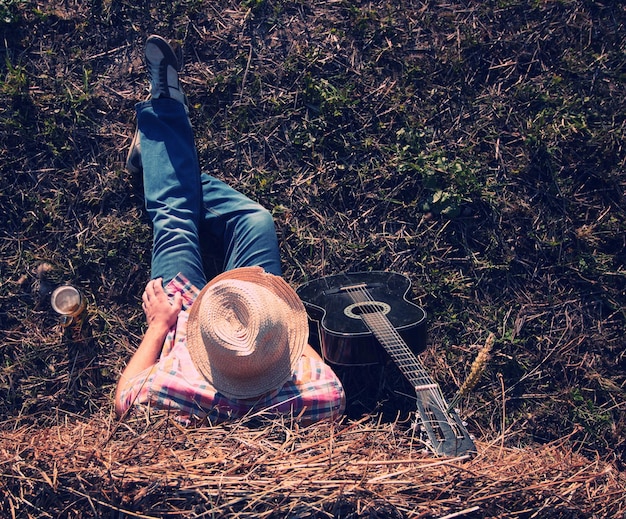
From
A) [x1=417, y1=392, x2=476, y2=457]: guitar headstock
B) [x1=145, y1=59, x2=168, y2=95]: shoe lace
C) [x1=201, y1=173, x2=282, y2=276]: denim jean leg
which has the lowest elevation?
[x1=417, y1=392, x2=476, y2=457]: guitar headstock

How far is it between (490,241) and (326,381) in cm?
193

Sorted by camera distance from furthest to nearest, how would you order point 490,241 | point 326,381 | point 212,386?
point 490,241, point 326,381, point 212,386

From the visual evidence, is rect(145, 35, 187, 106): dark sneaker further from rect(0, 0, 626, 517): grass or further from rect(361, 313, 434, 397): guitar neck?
rect(361, 313, 434, 397): guitar neck

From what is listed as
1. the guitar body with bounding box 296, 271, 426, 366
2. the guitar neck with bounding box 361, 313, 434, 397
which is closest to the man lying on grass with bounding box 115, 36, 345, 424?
the guitar body with bounding box 296, 271, 426, 366

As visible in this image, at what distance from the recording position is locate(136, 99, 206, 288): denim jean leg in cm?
396

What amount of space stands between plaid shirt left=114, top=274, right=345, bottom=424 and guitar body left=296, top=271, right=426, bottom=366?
276mm

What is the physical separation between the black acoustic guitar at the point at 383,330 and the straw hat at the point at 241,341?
526mm

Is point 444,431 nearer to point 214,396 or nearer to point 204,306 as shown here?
point 214,396

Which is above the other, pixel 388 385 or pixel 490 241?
pixel 490 241

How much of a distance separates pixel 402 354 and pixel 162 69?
287 cm

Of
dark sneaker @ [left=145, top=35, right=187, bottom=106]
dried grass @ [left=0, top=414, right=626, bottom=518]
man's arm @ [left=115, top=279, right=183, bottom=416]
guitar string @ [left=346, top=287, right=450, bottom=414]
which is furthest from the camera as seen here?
dark sneaker @ [left=145, top=35, right=187, bottom=106]

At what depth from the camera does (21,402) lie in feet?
13.4

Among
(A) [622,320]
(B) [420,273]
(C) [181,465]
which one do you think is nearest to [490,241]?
(B) [420,273]

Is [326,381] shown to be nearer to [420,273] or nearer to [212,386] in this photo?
[212,386]
